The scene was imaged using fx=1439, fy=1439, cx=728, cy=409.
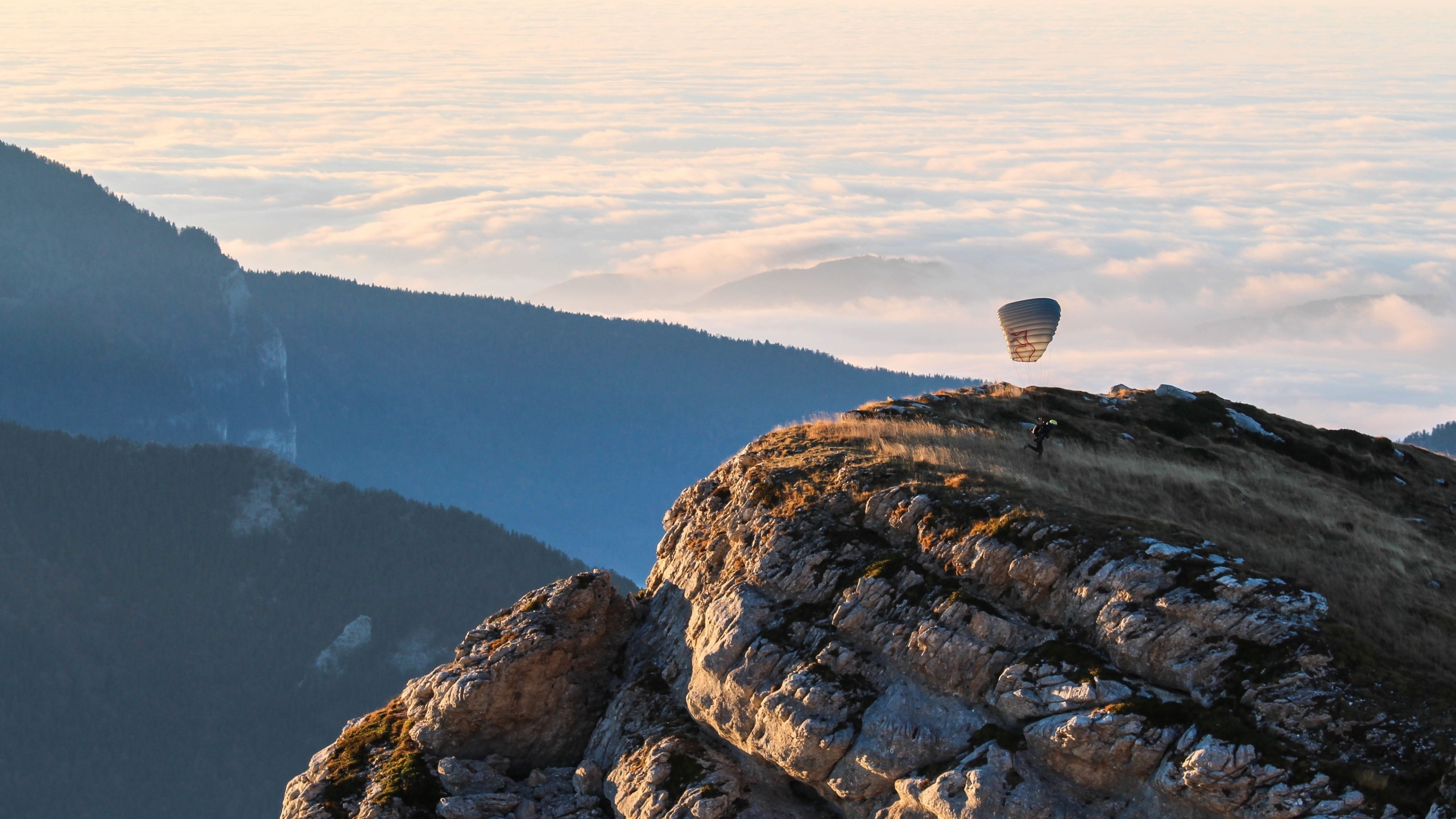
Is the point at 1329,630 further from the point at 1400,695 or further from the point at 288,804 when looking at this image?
the point at 288,804

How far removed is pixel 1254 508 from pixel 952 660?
14.2 metres

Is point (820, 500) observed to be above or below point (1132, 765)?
above

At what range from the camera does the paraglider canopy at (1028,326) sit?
171ft

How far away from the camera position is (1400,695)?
100.0 ft

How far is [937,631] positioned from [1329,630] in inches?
357

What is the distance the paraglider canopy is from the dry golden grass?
11.3 ft

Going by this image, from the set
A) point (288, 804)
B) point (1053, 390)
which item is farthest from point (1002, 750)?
point (1053, 390)

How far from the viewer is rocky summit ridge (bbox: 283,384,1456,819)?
3097 cm

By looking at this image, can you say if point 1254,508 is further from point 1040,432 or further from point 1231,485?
point 1040,432

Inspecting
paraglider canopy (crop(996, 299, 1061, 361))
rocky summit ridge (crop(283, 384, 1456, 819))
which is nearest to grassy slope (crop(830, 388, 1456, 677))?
rocky summit ridge (crop(283, 384, 1456, 819))

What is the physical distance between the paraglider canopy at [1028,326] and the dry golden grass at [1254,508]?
345 centimetres

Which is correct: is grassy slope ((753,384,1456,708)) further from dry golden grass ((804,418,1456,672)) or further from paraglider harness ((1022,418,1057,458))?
paraglider harness ((1022,418,1057,458))

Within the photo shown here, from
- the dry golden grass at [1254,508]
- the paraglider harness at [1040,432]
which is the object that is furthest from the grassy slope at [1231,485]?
the paraglider harness at [1040,432]

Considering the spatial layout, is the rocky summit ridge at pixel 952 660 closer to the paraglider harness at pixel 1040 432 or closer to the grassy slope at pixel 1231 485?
the grassy slope at pixel 1231 485
